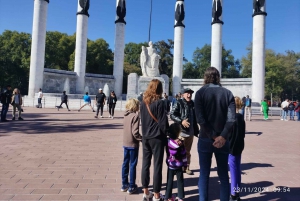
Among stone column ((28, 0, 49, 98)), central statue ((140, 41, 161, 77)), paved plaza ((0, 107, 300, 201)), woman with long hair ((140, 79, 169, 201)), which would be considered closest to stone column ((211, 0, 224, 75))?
central statue ((140, 41, 161, 77))

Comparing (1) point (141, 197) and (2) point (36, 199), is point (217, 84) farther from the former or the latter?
(2) point (36, 199)

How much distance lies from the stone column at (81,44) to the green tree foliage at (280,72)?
36.5m

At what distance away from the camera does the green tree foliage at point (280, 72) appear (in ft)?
152

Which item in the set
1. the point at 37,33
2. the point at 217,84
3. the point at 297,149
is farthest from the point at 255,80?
the point at 217,84

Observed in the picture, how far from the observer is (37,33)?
27.4m

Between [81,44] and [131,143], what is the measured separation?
30.8 metres

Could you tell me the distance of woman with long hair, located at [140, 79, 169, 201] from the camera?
3119 millimetres

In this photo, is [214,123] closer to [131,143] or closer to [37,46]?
[131,143]

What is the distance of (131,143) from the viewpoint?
3523mm

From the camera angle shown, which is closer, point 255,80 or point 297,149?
point 297,149

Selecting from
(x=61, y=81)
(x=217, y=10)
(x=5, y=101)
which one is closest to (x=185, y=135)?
(x=5, y=101)

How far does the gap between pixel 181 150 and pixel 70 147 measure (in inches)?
169

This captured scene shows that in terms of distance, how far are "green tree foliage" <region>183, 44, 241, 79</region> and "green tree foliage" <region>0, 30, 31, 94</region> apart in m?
39.8

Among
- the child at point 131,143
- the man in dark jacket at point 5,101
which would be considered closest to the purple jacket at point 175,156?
the child at point 131,143
